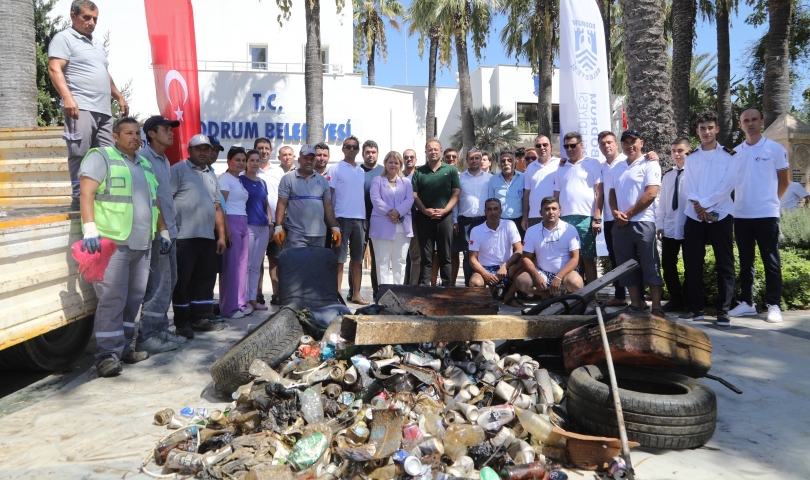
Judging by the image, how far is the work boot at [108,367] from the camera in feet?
15.9

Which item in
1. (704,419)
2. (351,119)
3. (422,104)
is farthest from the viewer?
(422,104)

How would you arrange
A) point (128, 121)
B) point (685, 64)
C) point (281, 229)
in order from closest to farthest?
point (128, 121) → point (281, 229) → point (685, 64)

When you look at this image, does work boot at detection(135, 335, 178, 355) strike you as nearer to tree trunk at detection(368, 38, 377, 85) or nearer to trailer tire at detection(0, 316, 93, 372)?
trailer tire at detection(0, 316, 93, 372)

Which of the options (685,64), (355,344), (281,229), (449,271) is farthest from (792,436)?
(685,64)

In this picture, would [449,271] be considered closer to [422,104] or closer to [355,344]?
[355,344]

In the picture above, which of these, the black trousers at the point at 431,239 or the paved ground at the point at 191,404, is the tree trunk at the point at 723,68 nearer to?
the black trousers at the point at 431,239

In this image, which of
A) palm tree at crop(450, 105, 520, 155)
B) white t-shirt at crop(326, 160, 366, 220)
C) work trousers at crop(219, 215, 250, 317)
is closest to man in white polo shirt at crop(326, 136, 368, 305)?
white t-shirt at crop(326, 160, 366, 220)

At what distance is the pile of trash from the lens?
10.6 feet

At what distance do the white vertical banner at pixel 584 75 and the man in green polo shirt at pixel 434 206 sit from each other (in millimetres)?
1968

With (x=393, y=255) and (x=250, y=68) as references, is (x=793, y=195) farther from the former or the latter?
(x=250, y=68)

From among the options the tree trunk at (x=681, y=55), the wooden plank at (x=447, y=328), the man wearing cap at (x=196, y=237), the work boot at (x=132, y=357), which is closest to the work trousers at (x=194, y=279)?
the man wearing cap at (x=196, y=237)

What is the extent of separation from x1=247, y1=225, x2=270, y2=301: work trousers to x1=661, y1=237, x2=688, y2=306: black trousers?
4.90 m

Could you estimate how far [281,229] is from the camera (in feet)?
23.7

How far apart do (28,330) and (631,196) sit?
230 inches
